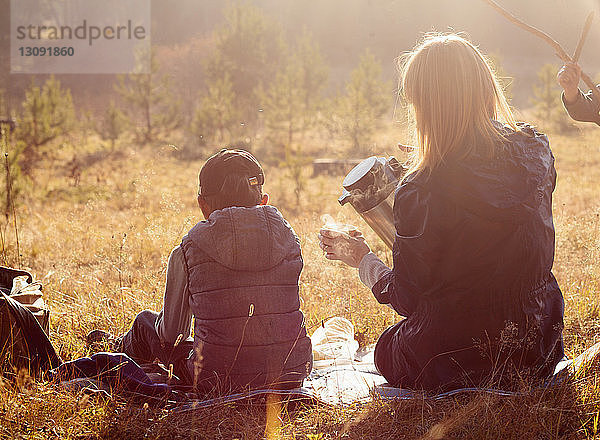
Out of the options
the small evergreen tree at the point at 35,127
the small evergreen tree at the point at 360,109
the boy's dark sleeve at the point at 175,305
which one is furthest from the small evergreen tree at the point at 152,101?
the boy's dark sleeve at the point at 175,305

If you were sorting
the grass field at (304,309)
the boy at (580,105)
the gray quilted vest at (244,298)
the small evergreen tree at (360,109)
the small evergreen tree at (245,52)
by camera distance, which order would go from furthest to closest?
the small evergreen tree at (245,52) → the small evergreen tree at (360,109) → the boy at (580,105) → the gray quilted vest at (244,298) → the grass field at (304,309)

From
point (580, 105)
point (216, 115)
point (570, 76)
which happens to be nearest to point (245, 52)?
point (216, 115)

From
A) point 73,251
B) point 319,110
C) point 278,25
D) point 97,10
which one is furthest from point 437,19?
point 73,251

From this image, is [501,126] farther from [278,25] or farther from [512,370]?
[278,25]

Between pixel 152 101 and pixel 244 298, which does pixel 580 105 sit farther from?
pixel 152 101

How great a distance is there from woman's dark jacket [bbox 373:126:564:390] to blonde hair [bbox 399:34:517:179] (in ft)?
0.19

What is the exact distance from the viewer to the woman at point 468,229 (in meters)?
2.27

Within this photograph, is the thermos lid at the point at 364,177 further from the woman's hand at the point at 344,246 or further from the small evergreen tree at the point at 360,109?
the small evergreen tree at the point at 360,109

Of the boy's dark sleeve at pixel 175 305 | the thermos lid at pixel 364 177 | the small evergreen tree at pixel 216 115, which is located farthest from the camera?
the small evergreen tree at pixel 216 115

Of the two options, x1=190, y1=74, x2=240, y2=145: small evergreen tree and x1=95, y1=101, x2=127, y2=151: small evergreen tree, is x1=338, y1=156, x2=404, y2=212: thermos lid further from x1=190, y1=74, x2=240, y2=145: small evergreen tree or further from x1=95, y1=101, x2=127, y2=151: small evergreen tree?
x1=95, y1=101, x2=127, y2=151: small evergreen tree

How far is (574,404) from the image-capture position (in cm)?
240

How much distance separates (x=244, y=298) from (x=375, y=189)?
0.71 m

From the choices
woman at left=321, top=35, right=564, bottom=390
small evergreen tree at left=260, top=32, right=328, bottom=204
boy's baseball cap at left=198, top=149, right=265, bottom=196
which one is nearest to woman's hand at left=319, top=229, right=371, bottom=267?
woman at left=321, top=35, right=564, bottom=390

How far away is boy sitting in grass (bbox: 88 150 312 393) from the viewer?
2.41 metres
